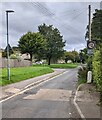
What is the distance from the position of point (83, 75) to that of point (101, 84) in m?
15.6

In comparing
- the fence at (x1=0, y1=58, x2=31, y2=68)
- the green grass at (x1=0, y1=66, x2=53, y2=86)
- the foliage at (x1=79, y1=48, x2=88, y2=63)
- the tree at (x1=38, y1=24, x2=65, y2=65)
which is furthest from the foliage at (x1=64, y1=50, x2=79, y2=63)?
the green grass at (x1=0, y1=66, x2=53, y2=86)

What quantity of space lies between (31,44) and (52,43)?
833 inches

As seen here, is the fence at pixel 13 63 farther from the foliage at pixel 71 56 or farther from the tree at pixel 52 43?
the foliage at pixel 71 56

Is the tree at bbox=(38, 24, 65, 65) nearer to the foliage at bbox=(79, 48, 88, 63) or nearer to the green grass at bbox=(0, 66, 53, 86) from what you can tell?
the foliage at bbox=(79, 48, 88, 63)

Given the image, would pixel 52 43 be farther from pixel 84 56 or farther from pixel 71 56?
pixel 84 56

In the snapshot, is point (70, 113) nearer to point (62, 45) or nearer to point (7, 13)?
point (7, 13)

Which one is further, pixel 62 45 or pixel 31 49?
pixel 62 45

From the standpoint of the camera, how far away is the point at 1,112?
12.0m

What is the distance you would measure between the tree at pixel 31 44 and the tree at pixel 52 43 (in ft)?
47.4

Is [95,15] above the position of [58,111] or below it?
above

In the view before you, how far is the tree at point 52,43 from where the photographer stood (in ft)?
339

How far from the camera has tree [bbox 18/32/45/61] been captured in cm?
8431

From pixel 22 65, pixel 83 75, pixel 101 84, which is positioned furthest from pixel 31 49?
pixel 101 84

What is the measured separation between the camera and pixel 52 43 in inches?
4117
